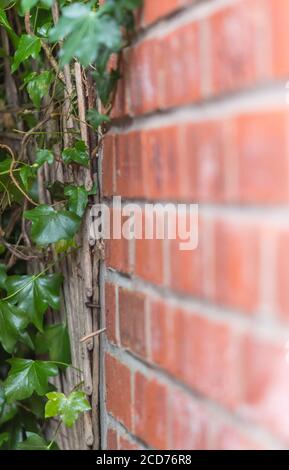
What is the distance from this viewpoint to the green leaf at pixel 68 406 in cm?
111

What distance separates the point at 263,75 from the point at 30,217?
2.52 feet

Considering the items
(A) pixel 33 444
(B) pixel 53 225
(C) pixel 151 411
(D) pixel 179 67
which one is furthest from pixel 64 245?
(D) pixel 179 67

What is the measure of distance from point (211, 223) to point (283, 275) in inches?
4.8

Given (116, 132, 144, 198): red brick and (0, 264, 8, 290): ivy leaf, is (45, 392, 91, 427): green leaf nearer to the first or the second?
(0, 264, 8, 290): ivy leaf

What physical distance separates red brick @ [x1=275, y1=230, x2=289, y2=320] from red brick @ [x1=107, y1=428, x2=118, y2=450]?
51cm

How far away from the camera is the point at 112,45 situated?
2.39ft

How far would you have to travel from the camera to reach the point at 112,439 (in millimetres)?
922

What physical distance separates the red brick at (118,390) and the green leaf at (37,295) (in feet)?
1.25

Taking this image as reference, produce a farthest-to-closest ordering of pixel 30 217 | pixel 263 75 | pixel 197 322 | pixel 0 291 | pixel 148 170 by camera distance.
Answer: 1. pixel 0 291
2. pixel 30 217
3. pixel 148 170
4. pixel 197 322
5. pixel 263 75

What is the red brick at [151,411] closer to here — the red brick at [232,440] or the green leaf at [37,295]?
the red brick at [232,440]

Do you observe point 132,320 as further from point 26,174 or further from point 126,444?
point 26,174

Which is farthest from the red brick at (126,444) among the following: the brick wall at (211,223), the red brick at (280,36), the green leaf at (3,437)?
the green leaf at (3,437)
